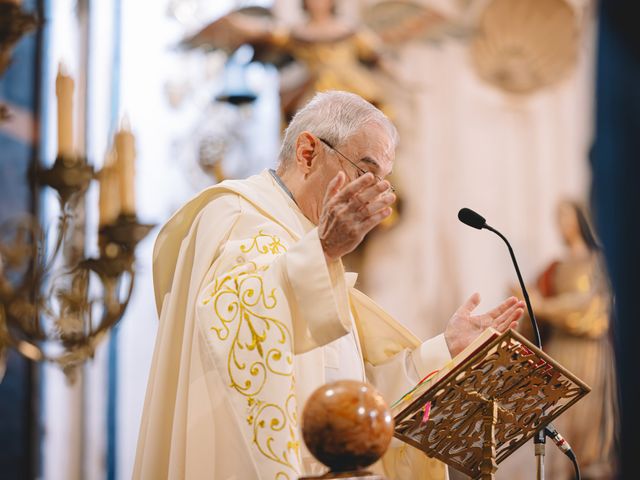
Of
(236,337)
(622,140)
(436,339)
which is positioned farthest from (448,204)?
(236,337)

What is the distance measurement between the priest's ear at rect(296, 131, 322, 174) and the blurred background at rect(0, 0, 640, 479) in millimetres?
3415

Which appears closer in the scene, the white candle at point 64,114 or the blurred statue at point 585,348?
the white candle at point 64,114

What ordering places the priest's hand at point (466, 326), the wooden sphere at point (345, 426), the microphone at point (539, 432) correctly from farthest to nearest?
1. the priest's hand at point (466, 326)
2. the microphone at point (539, 432)
3. the wooden sphere at point (345, 426)

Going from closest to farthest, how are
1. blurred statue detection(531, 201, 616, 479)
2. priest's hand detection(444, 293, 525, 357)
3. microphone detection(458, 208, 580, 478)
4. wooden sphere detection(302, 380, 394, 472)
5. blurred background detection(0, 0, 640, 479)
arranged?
wooden sphere detection(302, 380, 394, 472) < microphone detection(458, 208, 580, 478) < priest's hand detection(444, 293, 525, 357) < blurred background detection(0, 0, 640, 479) < blurred statue detection(531, 201, 616, 479)

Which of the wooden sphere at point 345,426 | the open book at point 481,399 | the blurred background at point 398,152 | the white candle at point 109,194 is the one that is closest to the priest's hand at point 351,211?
the open book at point 481,399

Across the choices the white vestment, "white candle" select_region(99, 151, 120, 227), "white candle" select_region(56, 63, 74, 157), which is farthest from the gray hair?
"white candle" select_region(99, 151, 120, 227)

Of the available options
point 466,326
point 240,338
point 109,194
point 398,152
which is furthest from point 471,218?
point 398,152

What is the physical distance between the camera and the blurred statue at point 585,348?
7.29 m

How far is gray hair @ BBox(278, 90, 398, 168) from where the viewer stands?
3.09 meters

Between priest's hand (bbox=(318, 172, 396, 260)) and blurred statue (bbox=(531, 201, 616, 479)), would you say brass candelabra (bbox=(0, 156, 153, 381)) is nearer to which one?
priest's hand (bbox=(318, 172, 396, 260))

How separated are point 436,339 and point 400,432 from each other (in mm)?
727

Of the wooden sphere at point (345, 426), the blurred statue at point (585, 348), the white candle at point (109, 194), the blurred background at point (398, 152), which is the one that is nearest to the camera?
the wooden sphere at point (345, 426)

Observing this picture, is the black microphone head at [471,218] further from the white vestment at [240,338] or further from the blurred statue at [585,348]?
the blurred statue at [585,348]

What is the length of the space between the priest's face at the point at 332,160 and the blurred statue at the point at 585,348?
4561 mm
